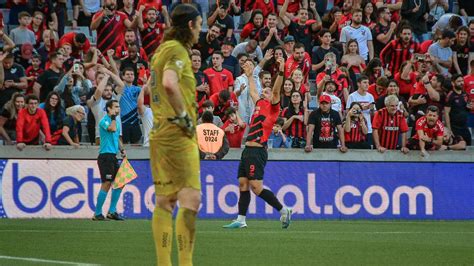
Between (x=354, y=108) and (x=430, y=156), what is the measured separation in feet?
6.00

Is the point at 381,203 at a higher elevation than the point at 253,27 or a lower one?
lower

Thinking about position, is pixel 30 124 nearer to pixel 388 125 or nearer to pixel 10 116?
pixel 10 116

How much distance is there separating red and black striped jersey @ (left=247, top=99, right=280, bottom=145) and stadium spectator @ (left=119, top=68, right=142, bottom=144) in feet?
15.2

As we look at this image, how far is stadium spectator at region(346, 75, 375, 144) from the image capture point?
2191 centimetres

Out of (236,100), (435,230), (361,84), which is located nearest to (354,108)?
(361,84)

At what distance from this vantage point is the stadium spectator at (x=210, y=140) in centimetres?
1988

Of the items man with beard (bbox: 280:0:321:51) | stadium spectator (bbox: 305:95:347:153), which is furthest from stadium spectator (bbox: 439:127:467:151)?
man with beard (bbox: 280:0:321:51)

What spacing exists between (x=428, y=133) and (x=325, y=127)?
7.14 ft

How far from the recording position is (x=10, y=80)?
21344mm

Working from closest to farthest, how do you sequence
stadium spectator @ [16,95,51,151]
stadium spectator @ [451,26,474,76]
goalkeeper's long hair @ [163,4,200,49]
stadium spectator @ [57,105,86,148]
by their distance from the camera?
1. goalkeeper's long hair @ [163,4,200,49]
2. stadium spectator @ [16,95,51,151]
3. stadium spectator @ [57,105,86,148]
4. stadium spectator @ [451,26,474,76]

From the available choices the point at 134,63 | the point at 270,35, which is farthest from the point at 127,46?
the point at 270,35

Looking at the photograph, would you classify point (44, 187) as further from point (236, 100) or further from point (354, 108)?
point (354, 108)

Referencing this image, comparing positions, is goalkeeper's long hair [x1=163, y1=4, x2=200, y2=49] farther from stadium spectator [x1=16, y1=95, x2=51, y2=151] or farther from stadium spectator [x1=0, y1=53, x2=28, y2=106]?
stadium spectator [x1=0, y1=53, x2=28, y2=106]

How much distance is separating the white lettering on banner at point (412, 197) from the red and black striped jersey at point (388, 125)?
97 cm
